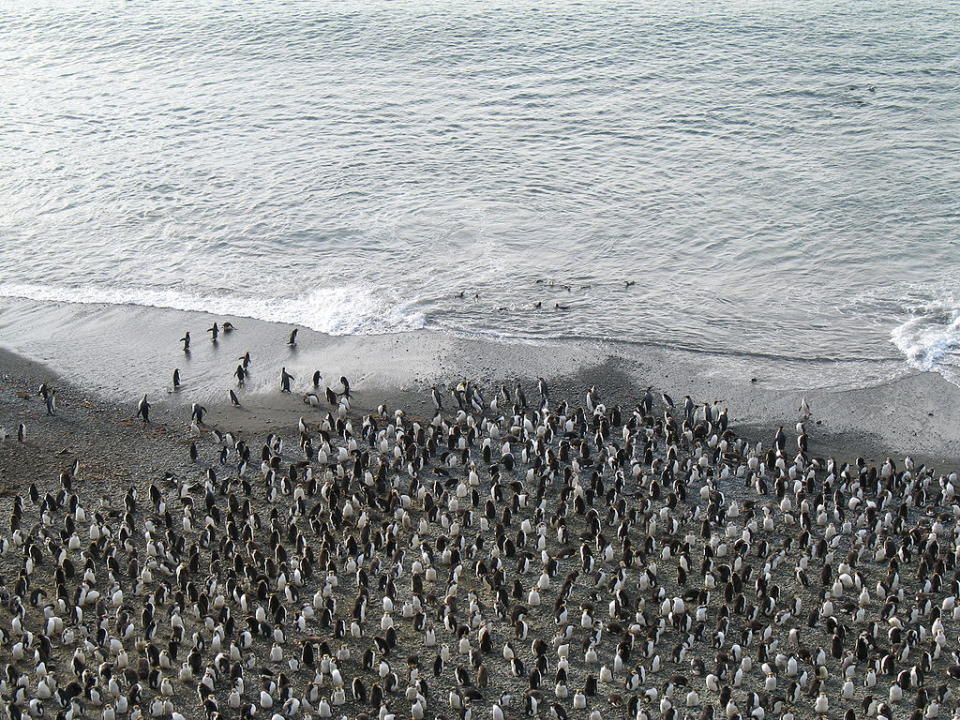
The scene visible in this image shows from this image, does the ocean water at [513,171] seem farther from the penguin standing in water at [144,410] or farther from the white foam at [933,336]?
the penguin standing in water at [144,410]

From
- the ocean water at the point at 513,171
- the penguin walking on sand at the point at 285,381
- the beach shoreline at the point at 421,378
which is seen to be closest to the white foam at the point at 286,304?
the ocean water at the point at 513,171

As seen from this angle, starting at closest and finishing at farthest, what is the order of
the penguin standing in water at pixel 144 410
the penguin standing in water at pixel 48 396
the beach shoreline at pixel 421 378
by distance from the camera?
the beach shoreline at pixel 421 378 → the penguin standing in water at pixel 144 410 → the penguin standing in water at pixel 48 396

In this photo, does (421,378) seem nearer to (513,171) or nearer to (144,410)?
(144,410)

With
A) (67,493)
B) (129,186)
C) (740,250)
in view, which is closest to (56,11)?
(129,186)

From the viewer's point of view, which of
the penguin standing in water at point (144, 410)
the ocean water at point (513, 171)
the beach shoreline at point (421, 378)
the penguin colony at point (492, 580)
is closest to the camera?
the penguin colony at point (492, 580)

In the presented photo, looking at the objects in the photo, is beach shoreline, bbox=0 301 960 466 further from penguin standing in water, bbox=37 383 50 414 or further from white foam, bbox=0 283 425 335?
white foam, bbox=0 283 425 335


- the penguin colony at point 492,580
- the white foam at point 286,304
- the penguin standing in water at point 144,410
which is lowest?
the penguin colony at point 492,580

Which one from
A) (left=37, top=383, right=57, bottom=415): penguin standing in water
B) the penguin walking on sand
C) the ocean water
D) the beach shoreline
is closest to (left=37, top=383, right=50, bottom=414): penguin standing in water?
(left=37, top=383, right=57, bottom=415): penguin standing in water

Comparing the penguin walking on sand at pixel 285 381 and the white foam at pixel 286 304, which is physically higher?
the white foam at pixel 286 304
